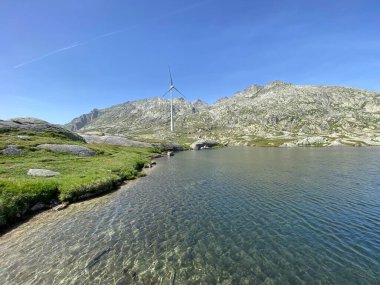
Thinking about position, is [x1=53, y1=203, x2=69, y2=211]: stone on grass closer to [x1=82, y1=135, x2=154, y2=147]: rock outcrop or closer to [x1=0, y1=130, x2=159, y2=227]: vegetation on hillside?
[x1=0, y1=130, x2=159, y2=227]: vegetation on hillside

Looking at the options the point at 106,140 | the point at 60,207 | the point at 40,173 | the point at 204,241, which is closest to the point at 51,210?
the point at 60,207

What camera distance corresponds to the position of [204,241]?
69.9 feet

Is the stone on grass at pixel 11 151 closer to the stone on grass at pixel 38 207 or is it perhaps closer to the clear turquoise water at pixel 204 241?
the stone on grass at pixel 38 207

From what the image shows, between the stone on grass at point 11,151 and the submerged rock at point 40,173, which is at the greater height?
the stone on grass at point 11,151

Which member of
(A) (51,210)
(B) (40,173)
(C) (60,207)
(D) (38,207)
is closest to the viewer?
(D) (38,207)

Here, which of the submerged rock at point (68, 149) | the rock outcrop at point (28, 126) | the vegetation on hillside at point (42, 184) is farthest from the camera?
the rock outcrop at point (28, 126)

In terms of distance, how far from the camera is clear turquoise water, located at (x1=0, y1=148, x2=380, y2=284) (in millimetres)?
16188

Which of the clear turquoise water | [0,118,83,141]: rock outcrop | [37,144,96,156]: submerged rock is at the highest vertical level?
[0,118,83,141]: rock outcrop

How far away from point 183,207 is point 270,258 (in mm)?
15811

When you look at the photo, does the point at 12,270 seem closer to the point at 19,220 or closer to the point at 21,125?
the point at 19,220

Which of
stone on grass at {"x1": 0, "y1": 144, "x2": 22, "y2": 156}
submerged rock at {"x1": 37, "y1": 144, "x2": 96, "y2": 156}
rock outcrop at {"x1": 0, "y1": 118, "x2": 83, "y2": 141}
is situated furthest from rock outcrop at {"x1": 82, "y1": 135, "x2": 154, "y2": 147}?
stone on grass at {"x1": 0, "y1": 144, "x2": 22, "y2": 156}

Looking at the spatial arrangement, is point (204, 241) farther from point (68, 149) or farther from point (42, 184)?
point (68, 149)

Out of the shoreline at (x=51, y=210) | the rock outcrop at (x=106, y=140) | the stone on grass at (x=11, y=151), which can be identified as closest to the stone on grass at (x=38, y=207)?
the shoreline at (x=51, y=210)

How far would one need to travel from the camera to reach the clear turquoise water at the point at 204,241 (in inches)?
637
